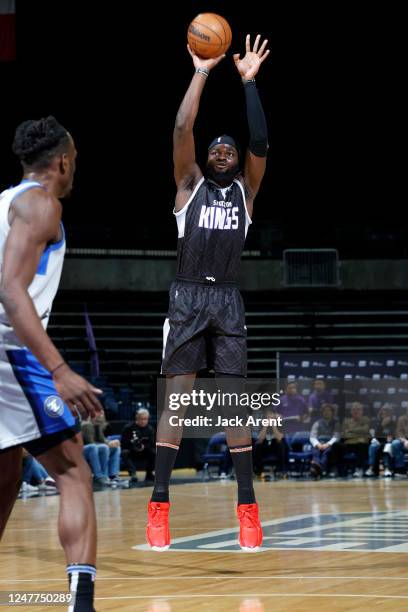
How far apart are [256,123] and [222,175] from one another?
0.31 meters

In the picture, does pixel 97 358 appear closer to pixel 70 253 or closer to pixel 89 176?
pixel 70 253

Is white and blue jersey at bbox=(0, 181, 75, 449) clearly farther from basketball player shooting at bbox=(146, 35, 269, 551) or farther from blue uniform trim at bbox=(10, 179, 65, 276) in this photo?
basketball player shooting at bbox=(146, 35, 269, 551)

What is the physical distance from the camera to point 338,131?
23.8m

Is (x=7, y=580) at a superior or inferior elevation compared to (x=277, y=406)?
inferior

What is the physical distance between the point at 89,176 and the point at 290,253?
4.90 metres

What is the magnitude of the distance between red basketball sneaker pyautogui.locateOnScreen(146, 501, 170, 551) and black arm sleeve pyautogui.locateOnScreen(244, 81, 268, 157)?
1.83 m

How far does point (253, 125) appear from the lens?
526 centimetres

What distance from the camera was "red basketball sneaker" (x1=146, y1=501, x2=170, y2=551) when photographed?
514 cm

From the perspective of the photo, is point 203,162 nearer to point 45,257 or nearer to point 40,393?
point 45,257

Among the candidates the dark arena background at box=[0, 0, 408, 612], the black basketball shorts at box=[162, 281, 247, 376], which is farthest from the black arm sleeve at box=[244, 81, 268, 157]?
the dark arena background at box=[0, 0, 408, 612]

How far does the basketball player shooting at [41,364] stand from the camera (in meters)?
2.99

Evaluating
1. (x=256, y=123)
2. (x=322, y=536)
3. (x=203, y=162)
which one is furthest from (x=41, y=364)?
(x=203, y=162)

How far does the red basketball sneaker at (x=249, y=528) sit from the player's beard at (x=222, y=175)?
1.62 meters

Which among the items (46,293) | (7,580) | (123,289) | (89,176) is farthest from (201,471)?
(46,293)
